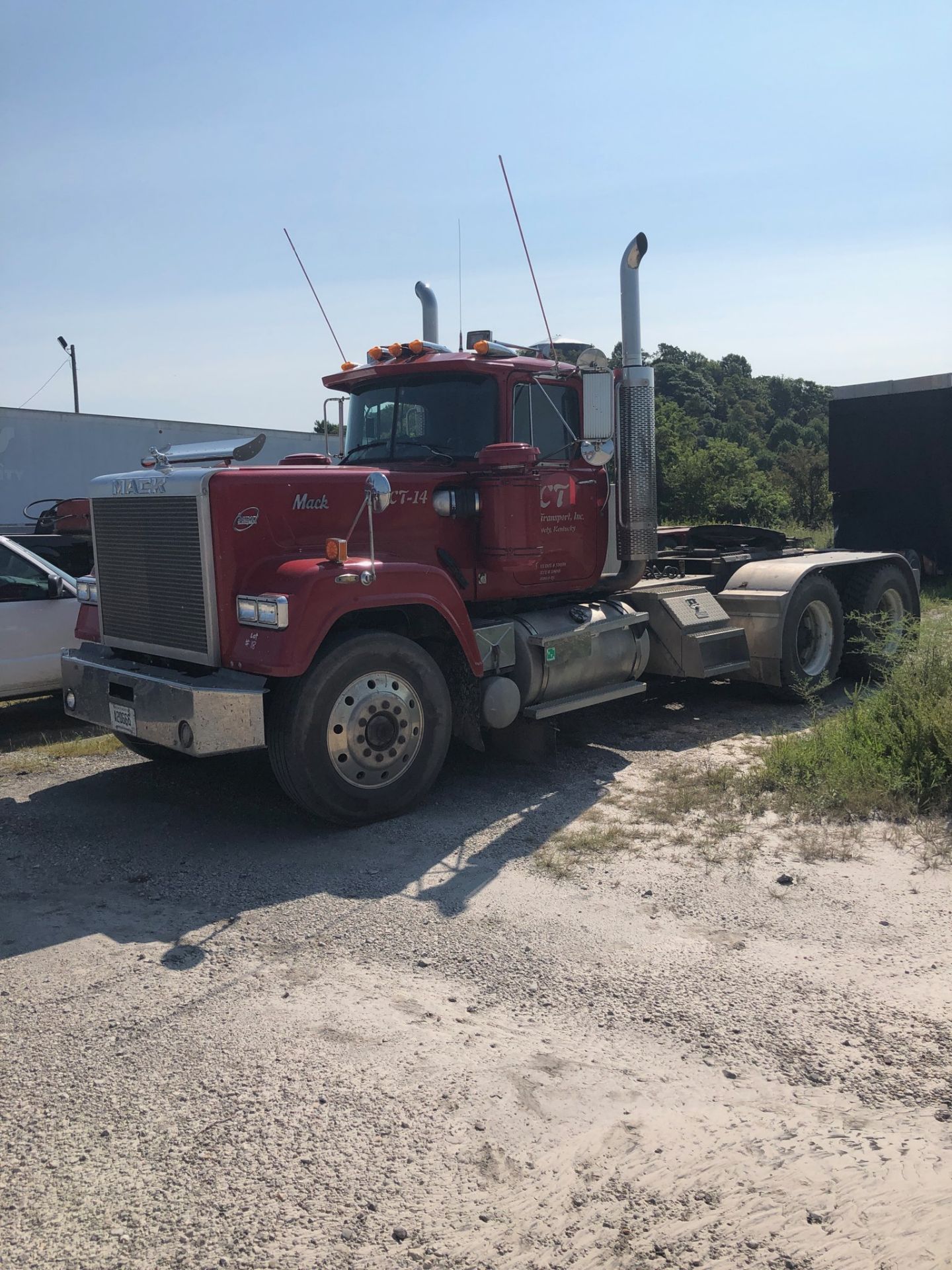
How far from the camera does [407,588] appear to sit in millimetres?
5996

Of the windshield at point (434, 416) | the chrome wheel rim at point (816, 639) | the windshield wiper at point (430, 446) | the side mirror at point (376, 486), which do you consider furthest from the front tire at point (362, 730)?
the chrome wheel rim at point (816, 639)

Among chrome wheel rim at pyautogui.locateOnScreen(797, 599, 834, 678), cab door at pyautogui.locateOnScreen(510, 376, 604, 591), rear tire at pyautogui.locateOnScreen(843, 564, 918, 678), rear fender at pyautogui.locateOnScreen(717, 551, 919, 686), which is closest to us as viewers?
cab door at pyautogui.locateOnScreen(510, 376, 604, 591)

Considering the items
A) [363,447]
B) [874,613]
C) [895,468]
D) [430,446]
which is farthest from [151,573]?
[895,468]

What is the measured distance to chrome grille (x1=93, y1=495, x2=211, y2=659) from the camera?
19.2ft

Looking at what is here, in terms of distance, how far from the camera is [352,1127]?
3.16 metres

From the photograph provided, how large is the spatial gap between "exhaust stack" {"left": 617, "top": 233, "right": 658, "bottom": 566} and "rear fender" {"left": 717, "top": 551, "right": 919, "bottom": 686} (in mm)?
1386

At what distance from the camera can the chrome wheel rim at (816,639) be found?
9.54 m

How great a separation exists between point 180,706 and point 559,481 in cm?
318

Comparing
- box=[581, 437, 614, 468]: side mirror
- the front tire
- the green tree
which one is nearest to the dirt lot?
the front tire

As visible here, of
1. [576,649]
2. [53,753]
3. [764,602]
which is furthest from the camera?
[764,602]

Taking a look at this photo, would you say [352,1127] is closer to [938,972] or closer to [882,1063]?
[882,1063]

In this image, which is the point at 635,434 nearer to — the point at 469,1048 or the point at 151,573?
the point at 151,573

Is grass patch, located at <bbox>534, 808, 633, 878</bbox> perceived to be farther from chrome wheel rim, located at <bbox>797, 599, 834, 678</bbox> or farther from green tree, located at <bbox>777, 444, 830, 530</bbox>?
green tree, located at <bbox>777, 444, 830, 530</bbox>

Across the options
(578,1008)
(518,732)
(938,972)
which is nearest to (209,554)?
(518,732)
